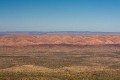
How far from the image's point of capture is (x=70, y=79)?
46.8 m

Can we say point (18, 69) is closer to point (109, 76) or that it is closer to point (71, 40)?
point (109, 76)

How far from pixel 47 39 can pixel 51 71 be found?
326 feet

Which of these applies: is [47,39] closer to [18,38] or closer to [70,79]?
[18,38]

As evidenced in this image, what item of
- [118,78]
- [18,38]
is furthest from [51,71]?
[18,38]

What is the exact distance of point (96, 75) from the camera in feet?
168

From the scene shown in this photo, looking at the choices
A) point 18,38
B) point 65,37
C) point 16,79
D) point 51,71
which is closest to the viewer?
point 16,79

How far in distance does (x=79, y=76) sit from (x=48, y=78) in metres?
6.22

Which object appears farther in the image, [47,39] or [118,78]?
[47,39]

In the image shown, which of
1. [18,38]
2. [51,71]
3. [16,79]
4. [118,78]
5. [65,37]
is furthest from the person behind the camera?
[65,37]

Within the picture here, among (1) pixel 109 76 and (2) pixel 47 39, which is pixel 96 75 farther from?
(2) pixel 47 39

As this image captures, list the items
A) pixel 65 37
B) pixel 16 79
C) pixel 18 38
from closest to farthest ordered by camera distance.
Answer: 1. pixel 16 79
2. pixel 18 38
3. pixel 65 37

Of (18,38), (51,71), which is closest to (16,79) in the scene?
(51,71)

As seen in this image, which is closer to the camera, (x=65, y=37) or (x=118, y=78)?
(x=118, y=78)

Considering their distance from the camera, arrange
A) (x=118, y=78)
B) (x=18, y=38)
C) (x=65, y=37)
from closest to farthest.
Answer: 1. (x=118, y=78)
2. (x=18, y=38)
3. (x=65, y=37)
